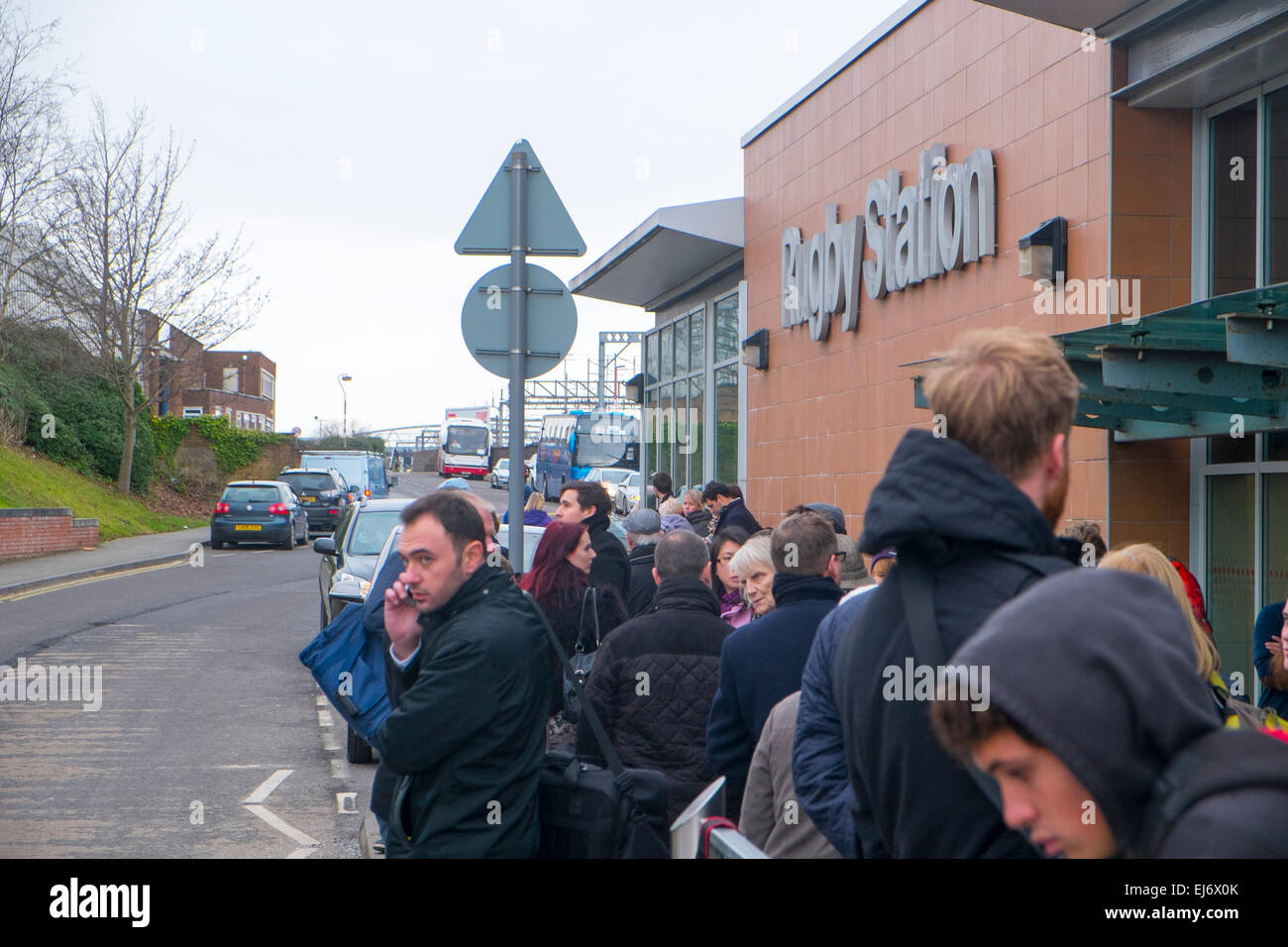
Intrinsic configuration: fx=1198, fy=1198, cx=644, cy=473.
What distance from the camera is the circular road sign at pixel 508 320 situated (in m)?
6.05

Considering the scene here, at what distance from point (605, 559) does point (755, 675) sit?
310 centimetres

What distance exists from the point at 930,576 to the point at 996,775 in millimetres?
515

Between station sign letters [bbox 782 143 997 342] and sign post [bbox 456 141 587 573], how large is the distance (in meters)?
Result: 4.88

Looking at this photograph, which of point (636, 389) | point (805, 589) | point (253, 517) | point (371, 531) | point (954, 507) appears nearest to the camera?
point (954, 507)

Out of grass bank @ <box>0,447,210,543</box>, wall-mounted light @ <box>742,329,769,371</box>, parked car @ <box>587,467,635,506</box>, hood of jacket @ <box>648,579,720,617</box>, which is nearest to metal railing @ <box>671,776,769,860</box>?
hood of jacket @ <box>648,579,720,617</box>

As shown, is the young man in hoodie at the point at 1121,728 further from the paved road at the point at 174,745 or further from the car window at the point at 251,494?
the car window at the point at 251,494

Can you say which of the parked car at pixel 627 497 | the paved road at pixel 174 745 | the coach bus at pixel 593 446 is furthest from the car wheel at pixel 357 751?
the coach bus at pixel 593 446

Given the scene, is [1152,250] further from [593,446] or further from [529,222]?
[593,446]

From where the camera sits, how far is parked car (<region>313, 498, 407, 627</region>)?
1103 centimetres

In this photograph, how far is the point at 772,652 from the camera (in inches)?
150

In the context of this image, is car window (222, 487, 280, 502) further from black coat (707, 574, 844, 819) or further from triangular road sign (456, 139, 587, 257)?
black coat (707, 574, 844, 819)

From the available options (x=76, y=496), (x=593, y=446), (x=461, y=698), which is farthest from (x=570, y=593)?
(x=593, y=446)
